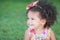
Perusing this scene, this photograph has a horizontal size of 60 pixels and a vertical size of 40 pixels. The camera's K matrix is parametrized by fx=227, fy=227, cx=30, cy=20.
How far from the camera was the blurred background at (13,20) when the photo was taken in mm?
2912

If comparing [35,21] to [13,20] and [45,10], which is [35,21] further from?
[13,20]

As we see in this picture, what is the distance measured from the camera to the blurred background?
2912 millimetres

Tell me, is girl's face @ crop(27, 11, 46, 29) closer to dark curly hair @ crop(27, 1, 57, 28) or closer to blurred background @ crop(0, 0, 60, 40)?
dark curly hair @ crop(27, 1, 57, 28)

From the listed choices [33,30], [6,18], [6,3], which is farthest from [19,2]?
[33,30]

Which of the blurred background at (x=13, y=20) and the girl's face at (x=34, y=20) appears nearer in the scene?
the girl's face at (x=34, y=20)

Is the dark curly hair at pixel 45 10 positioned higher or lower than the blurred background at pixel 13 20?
lower

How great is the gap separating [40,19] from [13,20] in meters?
1.30

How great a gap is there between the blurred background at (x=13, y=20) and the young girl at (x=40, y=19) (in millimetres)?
637

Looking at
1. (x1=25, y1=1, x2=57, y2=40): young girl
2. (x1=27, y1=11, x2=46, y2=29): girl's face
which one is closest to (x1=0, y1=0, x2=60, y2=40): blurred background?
(x1=25, y1=1, x2=57, y2=40): young girl

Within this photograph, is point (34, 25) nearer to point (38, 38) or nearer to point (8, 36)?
point (38, 38)

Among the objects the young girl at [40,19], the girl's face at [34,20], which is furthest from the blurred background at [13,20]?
the girl's face at [34,20]

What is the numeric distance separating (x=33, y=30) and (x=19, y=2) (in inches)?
76.8

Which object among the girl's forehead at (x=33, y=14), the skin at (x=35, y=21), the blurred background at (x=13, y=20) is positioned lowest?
the skin at (x=35, y=21)

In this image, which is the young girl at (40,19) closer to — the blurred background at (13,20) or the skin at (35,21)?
the skin at (35,21)
